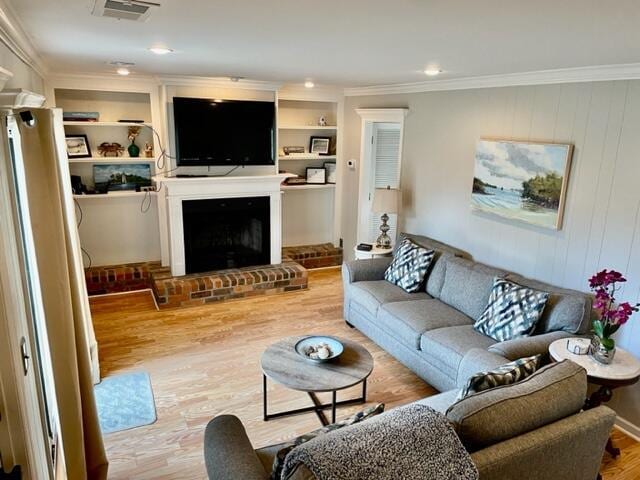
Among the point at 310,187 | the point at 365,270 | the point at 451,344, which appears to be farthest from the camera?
the point at 310,187

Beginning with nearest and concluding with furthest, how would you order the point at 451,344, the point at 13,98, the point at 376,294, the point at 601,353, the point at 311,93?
the point at 13,98, the point at 601,353, the point at 451,344, the point at 376,294, the point at 311,93

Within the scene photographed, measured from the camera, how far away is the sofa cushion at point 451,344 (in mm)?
3205

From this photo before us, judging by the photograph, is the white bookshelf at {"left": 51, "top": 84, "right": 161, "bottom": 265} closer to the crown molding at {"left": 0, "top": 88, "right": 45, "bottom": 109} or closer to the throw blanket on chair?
the crown molding at {"left": 0, "top": 88, "right": 45, "bottom": 109}

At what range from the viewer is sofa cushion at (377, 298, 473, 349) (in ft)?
11.8

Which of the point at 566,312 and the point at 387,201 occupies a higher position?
the point at 387,201

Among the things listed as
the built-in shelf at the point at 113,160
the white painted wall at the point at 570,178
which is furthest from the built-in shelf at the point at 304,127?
the built-in shelf at the point at 113,160

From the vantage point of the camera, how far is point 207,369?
3818 mm

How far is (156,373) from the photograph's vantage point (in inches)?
148

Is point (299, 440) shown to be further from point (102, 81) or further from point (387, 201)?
point (102, 81)

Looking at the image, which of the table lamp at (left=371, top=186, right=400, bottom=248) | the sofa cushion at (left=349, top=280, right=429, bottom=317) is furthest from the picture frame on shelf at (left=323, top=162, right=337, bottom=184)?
the sofa cushion at (left=349, top=280, right=429, bottom=317)

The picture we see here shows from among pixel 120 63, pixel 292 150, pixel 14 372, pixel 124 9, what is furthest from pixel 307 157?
pixel 14 372

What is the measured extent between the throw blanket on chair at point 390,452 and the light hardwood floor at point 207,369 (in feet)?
4.98

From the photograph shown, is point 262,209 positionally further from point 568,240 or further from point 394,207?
point 568,240

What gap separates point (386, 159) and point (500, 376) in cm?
385
